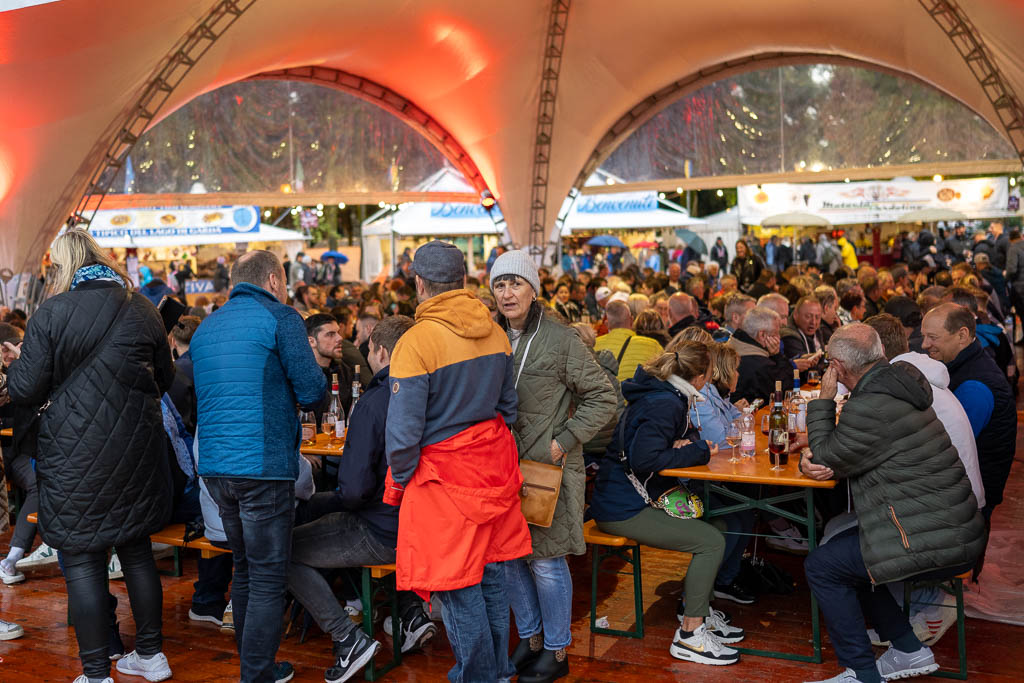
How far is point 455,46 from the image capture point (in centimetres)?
1320

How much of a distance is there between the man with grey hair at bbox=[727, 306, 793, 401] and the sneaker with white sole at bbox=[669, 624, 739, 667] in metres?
2.07

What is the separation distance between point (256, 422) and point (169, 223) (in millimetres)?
18364

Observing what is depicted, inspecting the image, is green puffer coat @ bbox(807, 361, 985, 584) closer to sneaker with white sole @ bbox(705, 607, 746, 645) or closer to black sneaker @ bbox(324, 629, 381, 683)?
sneaker with white sole @ bbox(705, 607, 746, 645)

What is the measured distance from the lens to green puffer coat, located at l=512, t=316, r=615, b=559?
3871mm

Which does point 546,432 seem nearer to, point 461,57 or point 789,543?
point 789,543

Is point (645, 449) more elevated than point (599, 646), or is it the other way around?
point (645, 449)

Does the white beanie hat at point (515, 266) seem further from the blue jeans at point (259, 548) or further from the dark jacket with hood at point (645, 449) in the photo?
the blue jeans at point (259, 548)

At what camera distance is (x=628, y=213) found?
870 inches

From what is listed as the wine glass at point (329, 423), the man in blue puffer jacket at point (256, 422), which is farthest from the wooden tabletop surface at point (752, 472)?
the wine glass at point (329, 423)

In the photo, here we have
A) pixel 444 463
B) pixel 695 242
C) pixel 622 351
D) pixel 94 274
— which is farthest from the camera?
pixel 695 242

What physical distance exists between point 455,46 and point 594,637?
33.7 feet

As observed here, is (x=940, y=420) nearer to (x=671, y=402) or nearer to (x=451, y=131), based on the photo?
(x=671, y=402)

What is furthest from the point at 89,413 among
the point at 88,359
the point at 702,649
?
the point at 702,649

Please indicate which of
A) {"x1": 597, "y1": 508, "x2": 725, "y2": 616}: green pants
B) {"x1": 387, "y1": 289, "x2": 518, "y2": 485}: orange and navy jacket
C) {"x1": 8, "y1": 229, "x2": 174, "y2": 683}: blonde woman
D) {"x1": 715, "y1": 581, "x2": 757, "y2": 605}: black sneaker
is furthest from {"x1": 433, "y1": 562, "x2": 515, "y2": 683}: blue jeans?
{"x1": 715, "y1": 581, "x2": 757, "y2": 605}: black sneaker
